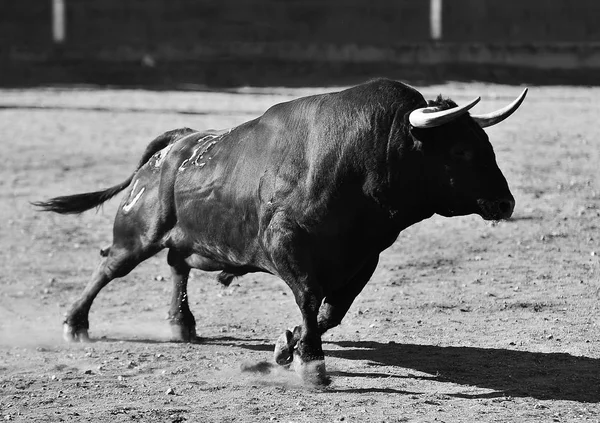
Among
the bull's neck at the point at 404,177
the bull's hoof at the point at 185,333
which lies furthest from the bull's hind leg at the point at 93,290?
the bull's neck at the point at 404,177

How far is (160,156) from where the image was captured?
8.23 m

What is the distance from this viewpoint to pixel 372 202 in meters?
6.72

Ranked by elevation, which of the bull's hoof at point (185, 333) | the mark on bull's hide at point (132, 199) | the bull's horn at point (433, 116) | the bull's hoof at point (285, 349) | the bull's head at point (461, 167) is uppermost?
the bull's horn at point (433, 116)

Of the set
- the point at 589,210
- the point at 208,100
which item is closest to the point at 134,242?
the point at 589,210

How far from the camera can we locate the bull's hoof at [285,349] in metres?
6.91

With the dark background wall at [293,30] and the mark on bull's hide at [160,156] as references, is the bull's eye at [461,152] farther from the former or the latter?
the dark background wall at [293,30]

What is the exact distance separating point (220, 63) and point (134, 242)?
14.4 m

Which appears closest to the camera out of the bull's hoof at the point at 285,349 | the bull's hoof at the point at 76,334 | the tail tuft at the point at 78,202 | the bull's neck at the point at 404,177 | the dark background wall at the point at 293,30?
the bull's neck at the point at 404,177

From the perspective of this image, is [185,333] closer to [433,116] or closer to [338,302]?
[338,302]

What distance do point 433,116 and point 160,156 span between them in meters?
→ 2.40

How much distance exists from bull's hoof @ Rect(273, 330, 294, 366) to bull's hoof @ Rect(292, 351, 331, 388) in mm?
174

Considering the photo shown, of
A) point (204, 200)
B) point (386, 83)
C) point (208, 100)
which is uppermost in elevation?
point (386, 83)

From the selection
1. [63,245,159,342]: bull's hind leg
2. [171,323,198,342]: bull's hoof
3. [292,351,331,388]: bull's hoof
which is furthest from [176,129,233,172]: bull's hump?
[292,351,331,388]: bull's hoof

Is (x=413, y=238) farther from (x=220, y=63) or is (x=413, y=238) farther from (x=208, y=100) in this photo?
(x=220, y=63)
